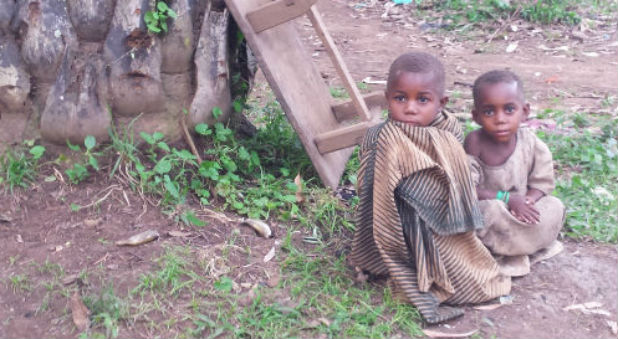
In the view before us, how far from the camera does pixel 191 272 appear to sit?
Answer: 3.00 m

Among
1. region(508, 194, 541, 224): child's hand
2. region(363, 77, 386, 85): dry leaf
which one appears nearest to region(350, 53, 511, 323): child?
region(508, 194, 541, 224): child's hand

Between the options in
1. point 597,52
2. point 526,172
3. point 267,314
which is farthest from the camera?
point 597,52

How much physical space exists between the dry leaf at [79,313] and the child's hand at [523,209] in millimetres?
1950

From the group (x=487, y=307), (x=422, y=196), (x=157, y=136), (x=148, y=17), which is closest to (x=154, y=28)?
(x=148, y=17)

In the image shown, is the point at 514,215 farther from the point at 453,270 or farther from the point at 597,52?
the point at 597,52

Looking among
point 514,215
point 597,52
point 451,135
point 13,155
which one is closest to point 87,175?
point 13,155

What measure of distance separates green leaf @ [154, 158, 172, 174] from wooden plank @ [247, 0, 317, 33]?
0.82m

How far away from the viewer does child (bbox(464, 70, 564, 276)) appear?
10.1ft

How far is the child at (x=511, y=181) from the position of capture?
3.07 meters

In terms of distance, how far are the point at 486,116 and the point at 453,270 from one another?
73 cm

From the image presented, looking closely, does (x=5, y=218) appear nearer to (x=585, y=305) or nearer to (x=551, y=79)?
(x=585, y=305)

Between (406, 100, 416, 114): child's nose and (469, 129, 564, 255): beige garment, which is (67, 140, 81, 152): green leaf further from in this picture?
(469, 129, 564, 255): beige garment

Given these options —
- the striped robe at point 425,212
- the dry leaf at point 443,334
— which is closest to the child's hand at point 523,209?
the striped robe at point 425,212

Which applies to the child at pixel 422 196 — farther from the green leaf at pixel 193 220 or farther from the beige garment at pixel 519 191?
the green leaf at pixel 193 220
